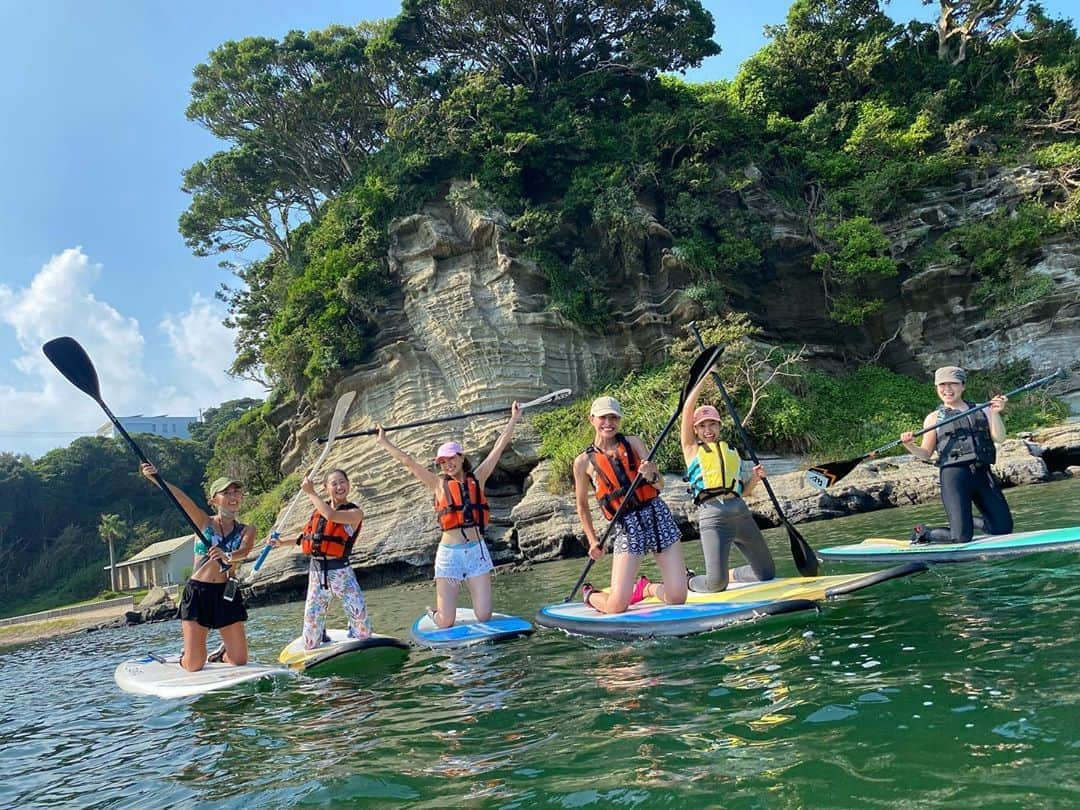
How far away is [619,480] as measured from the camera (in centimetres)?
577

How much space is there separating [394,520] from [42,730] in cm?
1252

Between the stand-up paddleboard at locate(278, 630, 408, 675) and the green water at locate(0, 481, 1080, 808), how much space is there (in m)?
0.24

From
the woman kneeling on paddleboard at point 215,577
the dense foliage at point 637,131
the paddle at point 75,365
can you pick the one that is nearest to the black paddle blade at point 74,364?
the paddle at point 75,365

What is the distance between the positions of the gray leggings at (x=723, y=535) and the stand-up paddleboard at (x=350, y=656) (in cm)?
277

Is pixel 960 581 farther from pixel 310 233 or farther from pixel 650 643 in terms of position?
pixel 310 233

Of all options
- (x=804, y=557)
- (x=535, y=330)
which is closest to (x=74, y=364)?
(x=804, y=557)

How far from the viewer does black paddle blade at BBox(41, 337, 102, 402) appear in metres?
7.18

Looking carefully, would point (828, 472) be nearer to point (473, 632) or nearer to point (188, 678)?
point (473, 632)

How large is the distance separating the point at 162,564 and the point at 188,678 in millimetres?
35572

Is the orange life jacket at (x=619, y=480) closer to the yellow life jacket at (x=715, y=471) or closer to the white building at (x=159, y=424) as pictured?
the yellow life jacket at (x=715, y=471)

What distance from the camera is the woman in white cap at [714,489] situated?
583 cm

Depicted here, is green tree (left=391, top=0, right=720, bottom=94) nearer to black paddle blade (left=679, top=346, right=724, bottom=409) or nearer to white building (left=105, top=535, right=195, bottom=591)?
black paddle blade (left=679, top=346, right=724, bottom=409)

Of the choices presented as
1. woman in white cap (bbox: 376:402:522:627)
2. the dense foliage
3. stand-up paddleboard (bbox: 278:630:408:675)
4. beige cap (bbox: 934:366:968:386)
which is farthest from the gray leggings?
the dense foliage

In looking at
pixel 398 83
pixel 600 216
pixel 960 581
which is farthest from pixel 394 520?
pixel 398 83
